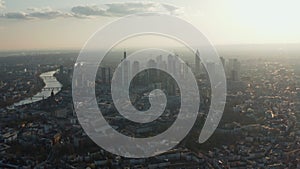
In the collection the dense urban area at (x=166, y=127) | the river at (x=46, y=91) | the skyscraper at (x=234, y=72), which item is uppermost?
the skyscraper at (x=234, y=72)

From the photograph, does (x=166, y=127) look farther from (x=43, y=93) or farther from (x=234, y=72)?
(x=43, y=93)

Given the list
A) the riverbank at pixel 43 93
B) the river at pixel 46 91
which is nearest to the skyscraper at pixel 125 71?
the riverbank at pixel 43 93

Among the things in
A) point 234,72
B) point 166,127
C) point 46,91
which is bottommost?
point 46,91

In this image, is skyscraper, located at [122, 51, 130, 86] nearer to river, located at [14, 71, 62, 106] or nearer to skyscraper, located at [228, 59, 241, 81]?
river, located at [14, 71, 62, 106]

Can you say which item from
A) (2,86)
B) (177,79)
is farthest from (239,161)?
(2,86)

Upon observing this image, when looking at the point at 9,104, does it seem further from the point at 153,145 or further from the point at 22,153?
the point at 153,145

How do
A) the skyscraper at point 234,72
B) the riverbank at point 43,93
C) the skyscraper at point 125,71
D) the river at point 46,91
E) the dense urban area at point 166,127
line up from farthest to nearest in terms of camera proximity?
the skyscraper at point 234,72, the skyscraper at point 125,71, the river at point 46,91, the riverbank at point 43,93, the dense urban area at point 166,127

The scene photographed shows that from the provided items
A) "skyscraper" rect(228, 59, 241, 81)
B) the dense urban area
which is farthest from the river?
"skyscraper" rect(228, 59, 241, 81)

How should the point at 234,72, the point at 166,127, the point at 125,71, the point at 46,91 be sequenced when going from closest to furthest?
the point at 166,127, the point at 125,71, the point at 234,72, the point at 46,91

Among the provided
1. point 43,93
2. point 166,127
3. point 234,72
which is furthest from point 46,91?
point 166,127

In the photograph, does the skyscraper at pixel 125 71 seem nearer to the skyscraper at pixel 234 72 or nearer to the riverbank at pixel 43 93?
the riverbank at pixel 43 93

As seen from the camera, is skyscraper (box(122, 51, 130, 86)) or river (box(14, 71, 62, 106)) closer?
river (box(14, 71, 62, 106))
